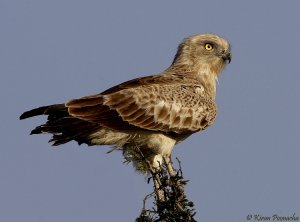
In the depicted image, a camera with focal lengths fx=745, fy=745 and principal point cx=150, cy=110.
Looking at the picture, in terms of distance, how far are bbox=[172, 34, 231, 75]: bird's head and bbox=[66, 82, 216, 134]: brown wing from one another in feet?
4.92

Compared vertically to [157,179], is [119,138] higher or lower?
higher

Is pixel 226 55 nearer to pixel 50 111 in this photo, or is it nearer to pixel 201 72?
pixel 201 72

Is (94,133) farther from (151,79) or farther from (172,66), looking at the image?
(172,66)

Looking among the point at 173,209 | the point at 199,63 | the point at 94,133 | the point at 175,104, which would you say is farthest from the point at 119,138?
the point at 199,63

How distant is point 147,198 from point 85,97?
2.92m

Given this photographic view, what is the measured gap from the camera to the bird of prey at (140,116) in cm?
1287

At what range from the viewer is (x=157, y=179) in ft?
36.7

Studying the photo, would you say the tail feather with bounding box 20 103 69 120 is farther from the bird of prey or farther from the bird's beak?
the bird's beak

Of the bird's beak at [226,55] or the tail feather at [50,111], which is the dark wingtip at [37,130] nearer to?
the tail feather at [50,111]

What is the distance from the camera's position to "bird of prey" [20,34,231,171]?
42.2 ft

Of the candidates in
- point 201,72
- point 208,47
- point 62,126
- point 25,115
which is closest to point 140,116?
point 62,126

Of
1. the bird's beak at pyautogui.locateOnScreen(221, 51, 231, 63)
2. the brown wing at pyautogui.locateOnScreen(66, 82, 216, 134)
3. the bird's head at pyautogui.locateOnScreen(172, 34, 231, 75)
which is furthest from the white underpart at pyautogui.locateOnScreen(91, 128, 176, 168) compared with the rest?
the bird's beak at pyautogui.locateOnScreen(221, 51, 231, 63)

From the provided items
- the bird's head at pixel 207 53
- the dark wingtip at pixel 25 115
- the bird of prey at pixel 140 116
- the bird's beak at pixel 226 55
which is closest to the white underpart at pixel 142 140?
the bird of prey at pixel 140 116

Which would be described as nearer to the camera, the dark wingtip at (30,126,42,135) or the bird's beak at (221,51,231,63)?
the dark wingtip at (30,126,42,135)
